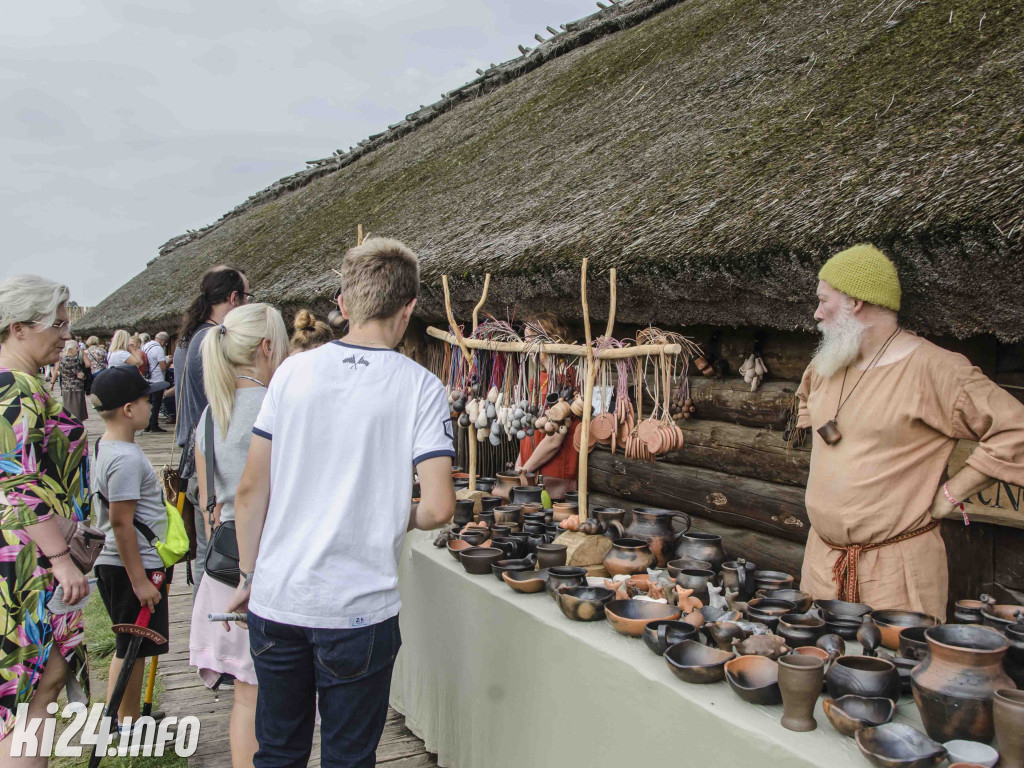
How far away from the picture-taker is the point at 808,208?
2.21 m

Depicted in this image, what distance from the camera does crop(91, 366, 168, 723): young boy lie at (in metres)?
2.40

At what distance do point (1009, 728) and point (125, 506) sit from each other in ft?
7.53

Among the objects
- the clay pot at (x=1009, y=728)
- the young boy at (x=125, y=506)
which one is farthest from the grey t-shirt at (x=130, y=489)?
the clay pot at (x=1009, y=728)

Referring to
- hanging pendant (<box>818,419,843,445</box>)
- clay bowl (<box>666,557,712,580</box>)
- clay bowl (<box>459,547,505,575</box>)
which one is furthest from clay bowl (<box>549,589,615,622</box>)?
hanging pendant (<box>818,419,843,445</box>)

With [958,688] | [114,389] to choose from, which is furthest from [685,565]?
[114,389]

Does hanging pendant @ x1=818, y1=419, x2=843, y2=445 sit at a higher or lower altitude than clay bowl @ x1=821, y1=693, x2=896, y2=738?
higher

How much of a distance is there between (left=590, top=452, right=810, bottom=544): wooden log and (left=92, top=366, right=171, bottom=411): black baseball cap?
6.41 feet

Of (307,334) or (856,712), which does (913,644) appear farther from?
(307,334)

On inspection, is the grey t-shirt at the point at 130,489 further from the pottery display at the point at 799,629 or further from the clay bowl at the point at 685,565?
the pottery display at the point at 799,629

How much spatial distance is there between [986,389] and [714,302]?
34.4 inches

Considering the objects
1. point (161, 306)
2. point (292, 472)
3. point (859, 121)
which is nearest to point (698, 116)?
point (859, 121)

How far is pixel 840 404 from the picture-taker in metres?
2.01

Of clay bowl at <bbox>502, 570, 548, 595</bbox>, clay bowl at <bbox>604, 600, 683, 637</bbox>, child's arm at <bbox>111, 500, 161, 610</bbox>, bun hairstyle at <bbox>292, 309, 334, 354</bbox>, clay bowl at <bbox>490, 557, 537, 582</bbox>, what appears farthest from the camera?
bun hairstyle at <bbox>292, 309, 334, 354</bbox>

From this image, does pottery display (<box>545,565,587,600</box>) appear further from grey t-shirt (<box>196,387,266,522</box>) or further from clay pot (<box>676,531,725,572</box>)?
grey t-shirt (<box>196,387,266,522</box>)
